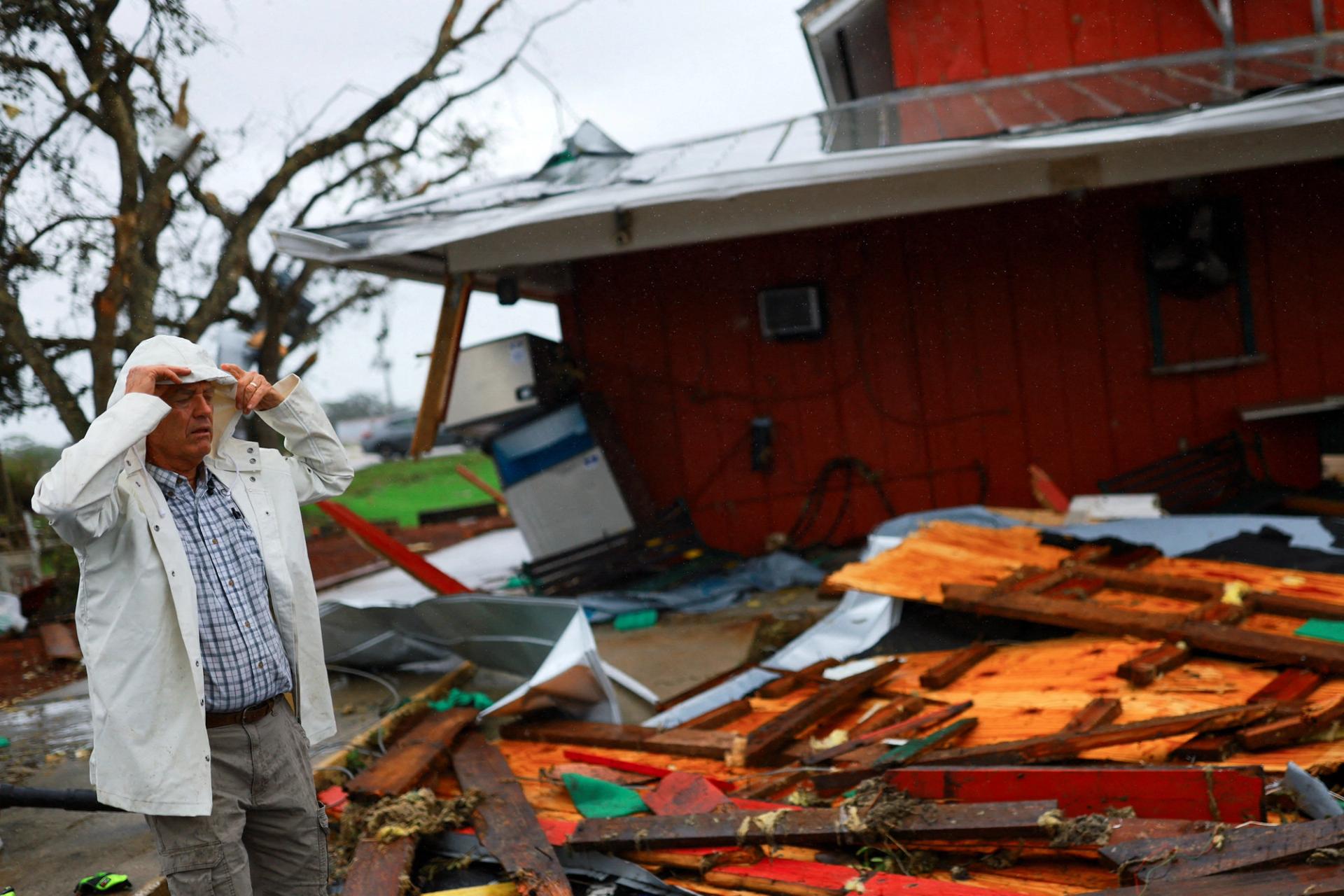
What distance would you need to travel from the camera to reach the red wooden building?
7.46 m

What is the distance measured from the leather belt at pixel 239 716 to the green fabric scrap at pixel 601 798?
Answer: 1.61 m

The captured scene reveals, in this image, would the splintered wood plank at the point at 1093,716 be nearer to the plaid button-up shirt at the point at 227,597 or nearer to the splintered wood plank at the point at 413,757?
the splintered wood plank at the point at 413,757

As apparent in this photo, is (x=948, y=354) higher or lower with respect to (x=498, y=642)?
higher

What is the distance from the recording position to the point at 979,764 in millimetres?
3883

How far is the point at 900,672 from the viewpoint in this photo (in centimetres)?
550

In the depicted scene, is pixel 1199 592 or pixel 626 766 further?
pixel 1199 592

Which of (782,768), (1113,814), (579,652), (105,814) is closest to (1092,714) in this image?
(1113,814)

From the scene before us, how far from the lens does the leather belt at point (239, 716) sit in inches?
104

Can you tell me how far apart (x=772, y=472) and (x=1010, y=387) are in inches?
83.7

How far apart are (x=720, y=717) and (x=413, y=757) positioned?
1427mm

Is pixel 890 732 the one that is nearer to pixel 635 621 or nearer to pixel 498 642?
pixel 498 642

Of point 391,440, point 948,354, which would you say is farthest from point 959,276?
point 391,440

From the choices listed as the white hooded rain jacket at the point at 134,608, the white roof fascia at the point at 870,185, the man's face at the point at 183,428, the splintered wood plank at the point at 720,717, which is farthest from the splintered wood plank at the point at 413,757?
the white roof fascia at the point at 870,185

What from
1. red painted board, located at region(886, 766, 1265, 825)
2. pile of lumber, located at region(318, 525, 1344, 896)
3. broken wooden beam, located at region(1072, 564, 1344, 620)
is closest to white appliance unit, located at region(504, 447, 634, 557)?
pile of lumber, located at region(318, 525, 1344, 896)
